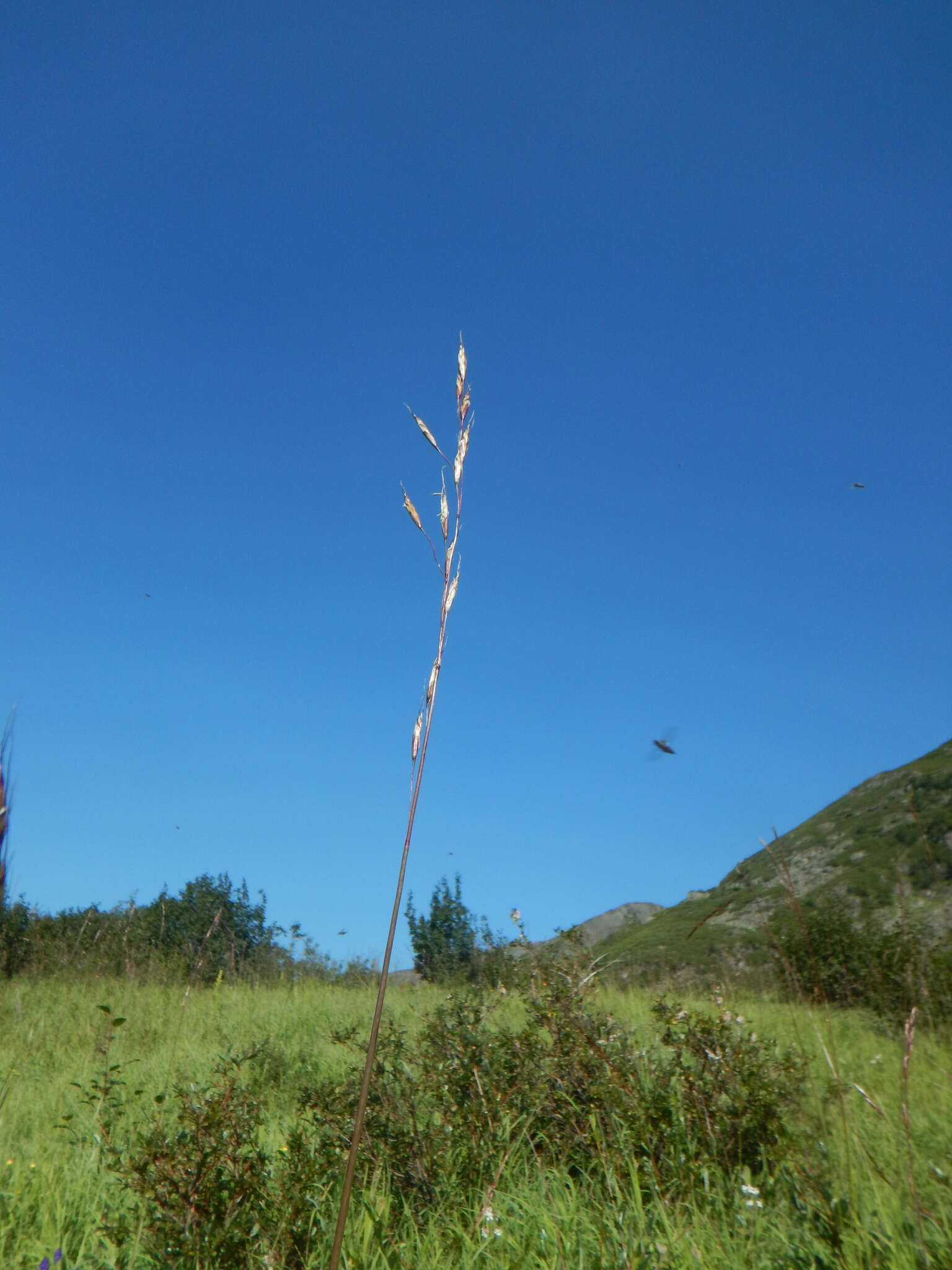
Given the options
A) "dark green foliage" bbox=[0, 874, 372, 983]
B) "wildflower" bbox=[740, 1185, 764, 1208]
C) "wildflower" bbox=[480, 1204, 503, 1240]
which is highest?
"dark green foliage" bbox=[0, 874, 372, 983]

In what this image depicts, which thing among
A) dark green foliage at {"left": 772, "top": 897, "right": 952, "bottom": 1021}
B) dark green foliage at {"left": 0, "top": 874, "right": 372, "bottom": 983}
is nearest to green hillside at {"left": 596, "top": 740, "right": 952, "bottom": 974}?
dark green foliage at {"left": 772, "top": 897, "right": 952, "bottom": 1021}

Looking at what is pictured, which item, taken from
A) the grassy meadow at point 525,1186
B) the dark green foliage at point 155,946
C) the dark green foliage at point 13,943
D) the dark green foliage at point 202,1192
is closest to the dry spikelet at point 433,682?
the grassy meadow at point 525,1186

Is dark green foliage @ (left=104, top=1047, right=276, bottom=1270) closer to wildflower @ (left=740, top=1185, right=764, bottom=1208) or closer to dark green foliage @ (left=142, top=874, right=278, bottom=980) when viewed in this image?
wildflower @ (left=740, top=1185, right=764, bottom=1208)

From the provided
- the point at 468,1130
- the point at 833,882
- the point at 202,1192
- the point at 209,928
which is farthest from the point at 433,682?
the point at 833,882

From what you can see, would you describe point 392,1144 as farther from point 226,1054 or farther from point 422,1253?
point 226,1054

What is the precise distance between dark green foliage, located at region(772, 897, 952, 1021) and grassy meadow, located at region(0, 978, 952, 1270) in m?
2.40

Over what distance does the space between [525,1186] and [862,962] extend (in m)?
8.90

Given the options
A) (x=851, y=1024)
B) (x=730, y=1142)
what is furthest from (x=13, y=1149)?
(x=851, y=1024)

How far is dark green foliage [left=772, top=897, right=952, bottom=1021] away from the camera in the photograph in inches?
306

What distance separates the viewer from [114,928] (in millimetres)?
10469

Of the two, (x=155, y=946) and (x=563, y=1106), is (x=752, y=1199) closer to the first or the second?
(x=563, y=1106)

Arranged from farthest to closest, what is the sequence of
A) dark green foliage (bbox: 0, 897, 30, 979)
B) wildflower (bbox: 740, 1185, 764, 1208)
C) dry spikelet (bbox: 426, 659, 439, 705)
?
dark green foliage (bbox: 0, 897, 30, 979) → wildflower (bbox: 740, 1185, 764, 1208) → dry spikelet (bbox: 426, 659, 439, 705)

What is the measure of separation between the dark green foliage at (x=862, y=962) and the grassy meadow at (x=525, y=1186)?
2.40m

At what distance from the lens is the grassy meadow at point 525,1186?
93.0 inches
